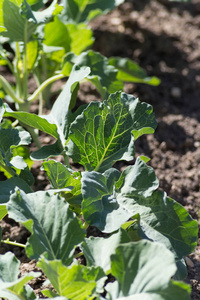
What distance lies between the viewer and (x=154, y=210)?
4.36 feet

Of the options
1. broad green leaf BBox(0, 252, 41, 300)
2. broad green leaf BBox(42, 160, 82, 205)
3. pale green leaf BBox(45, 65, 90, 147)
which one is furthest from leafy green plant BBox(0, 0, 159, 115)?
broad green leaf BBox(0, 252, 41, 300)

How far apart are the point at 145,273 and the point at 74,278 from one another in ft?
0.60

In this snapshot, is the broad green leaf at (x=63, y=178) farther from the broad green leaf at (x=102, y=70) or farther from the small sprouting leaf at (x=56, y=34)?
the small sprouting leaf at (x=56, y=34)

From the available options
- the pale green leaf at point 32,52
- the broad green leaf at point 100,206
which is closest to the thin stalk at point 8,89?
the pale green leaf at point 32,52

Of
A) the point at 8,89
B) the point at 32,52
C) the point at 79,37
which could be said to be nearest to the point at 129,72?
the point at 79,37

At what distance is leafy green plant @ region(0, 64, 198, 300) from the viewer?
42.9 inches

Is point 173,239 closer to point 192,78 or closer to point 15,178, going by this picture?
point 15,178

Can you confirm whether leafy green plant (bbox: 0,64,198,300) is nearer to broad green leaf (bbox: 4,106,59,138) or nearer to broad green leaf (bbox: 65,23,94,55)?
broad green leaf (bbox: 4,106,59,138)

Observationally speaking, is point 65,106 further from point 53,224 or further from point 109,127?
point 53,224

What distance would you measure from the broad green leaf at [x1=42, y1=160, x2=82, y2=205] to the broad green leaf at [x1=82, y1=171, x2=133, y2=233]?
0.09m

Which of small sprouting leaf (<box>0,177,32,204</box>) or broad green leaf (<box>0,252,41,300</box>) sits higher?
small sprouting leaf (<box>0,177,32,204</box>)

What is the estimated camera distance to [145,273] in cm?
107

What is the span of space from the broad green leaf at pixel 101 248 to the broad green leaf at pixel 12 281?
18 centimetres

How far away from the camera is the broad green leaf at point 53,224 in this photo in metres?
1.22
